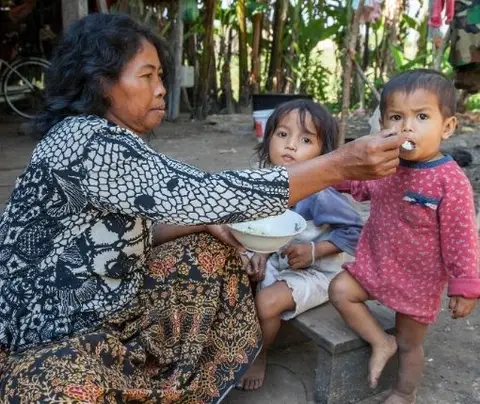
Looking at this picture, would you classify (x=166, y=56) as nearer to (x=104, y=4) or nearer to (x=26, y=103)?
(x=104, y=4)

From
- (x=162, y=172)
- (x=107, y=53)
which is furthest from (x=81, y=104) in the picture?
(x=162, y=172)

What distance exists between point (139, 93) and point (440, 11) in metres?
2.75

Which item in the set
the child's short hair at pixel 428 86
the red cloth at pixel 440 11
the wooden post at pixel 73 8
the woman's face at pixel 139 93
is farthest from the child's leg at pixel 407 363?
the wooden post at pixel 73 8

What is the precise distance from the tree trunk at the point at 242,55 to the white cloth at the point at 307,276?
6.30 metres

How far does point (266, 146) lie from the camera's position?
2.17 meters

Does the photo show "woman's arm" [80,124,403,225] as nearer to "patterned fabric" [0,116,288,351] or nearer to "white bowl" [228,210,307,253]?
"patterned fabric" [0,116,288,351]

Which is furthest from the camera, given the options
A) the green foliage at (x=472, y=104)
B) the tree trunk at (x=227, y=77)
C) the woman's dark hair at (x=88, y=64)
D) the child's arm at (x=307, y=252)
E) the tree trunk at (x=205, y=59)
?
the tree trunk at (x=227, y=77)

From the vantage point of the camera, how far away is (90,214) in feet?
4.75

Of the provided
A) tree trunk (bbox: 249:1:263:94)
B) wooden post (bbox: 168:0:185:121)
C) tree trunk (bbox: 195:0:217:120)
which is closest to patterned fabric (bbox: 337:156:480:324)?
wooden post (bbox: 168:0:185:121)

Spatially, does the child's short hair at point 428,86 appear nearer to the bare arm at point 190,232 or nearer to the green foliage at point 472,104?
the bare arm at point 190,232

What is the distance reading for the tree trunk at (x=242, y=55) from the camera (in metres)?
7.80

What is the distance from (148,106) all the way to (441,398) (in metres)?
1.33

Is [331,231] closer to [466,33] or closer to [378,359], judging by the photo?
[378,359]

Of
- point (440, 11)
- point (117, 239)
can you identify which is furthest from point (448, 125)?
point (440, 11)
